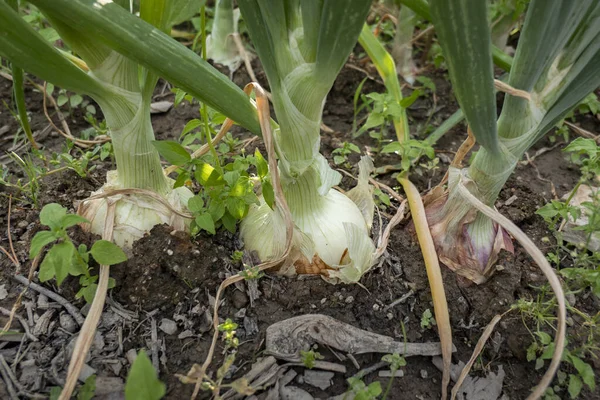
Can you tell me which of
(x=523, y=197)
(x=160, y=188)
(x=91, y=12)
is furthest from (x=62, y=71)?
(x=523, y=197)

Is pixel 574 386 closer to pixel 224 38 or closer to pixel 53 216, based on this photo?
pixel 53 216

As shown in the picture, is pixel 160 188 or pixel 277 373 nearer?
pixel 277 373

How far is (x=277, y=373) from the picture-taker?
899 mm

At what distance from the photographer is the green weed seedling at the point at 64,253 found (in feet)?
2.64

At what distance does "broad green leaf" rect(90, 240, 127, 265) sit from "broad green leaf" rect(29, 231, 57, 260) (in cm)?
7

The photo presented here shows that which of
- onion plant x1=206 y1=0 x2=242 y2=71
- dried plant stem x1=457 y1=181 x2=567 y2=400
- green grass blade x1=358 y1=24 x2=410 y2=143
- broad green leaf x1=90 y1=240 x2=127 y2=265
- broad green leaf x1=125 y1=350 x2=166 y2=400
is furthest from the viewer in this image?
onion plant x1=206 y1=0 x2=242 y2=71

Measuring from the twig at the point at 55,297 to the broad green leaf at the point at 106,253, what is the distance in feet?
0.53

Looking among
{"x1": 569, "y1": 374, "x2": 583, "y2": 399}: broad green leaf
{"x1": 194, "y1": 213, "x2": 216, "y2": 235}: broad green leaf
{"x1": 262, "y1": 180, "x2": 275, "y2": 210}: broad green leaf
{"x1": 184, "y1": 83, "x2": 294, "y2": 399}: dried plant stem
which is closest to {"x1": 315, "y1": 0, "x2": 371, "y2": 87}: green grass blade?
{"x1": 184, "y1": 83, "x2": 294, "y2": 399}: dried plant stem

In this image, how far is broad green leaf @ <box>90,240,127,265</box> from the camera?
2.79ft

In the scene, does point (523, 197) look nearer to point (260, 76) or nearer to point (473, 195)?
point (473, 195)

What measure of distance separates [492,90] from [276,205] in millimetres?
402

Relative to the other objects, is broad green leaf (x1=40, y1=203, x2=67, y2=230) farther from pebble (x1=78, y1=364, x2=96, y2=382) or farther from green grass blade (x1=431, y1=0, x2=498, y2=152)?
green grass blade (x1=431, y1=0, x2=498, y2=152)

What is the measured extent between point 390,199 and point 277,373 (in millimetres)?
533

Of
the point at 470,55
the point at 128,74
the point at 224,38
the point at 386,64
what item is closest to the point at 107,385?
the point at 128,74
